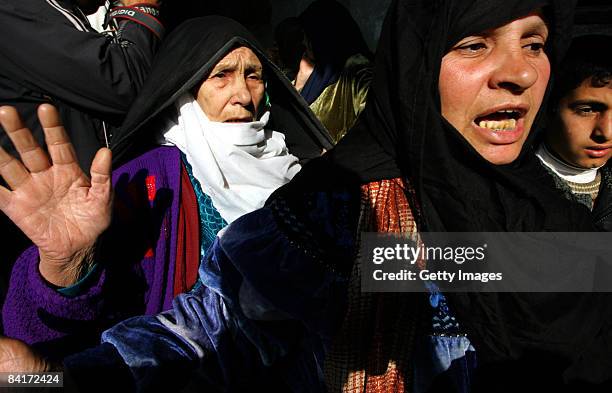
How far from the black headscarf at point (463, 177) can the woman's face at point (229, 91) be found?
88 centimetres

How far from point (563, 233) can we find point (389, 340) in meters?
0.57

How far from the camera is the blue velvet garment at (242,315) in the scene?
1195 mm

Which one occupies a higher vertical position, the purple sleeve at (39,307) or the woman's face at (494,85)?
the woman's face at (494,85)

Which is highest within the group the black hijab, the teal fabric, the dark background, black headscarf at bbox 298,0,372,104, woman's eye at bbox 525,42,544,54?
the dark background

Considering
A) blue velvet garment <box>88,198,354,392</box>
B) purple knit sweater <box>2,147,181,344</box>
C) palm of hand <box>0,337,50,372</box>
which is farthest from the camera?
purple knit sweater <box>2,147,181,344</box>

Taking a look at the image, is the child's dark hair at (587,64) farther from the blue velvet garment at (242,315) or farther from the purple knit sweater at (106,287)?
the purple knit sweater at (106,287)

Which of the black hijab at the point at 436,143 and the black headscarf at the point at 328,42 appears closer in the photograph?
the black hijab at the point at 436,143

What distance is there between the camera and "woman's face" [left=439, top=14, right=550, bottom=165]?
1.23m

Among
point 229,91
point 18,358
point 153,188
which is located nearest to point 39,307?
point 18,358

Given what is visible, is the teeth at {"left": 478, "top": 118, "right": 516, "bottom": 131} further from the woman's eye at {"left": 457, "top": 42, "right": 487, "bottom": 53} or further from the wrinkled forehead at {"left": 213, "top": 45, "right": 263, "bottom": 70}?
the wrinkled forehead at {"left": 213, "top": 45, "right": 263, "bottom": 70}

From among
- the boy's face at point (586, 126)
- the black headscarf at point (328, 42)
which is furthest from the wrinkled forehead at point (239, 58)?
the black headscarf at point (328, 42)

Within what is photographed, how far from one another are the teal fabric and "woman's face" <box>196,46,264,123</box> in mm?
338

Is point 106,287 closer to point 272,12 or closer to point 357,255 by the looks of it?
→ point 357,255

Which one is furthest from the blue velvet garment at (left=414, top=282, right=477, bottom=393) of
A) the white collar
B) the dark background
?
the dark background
